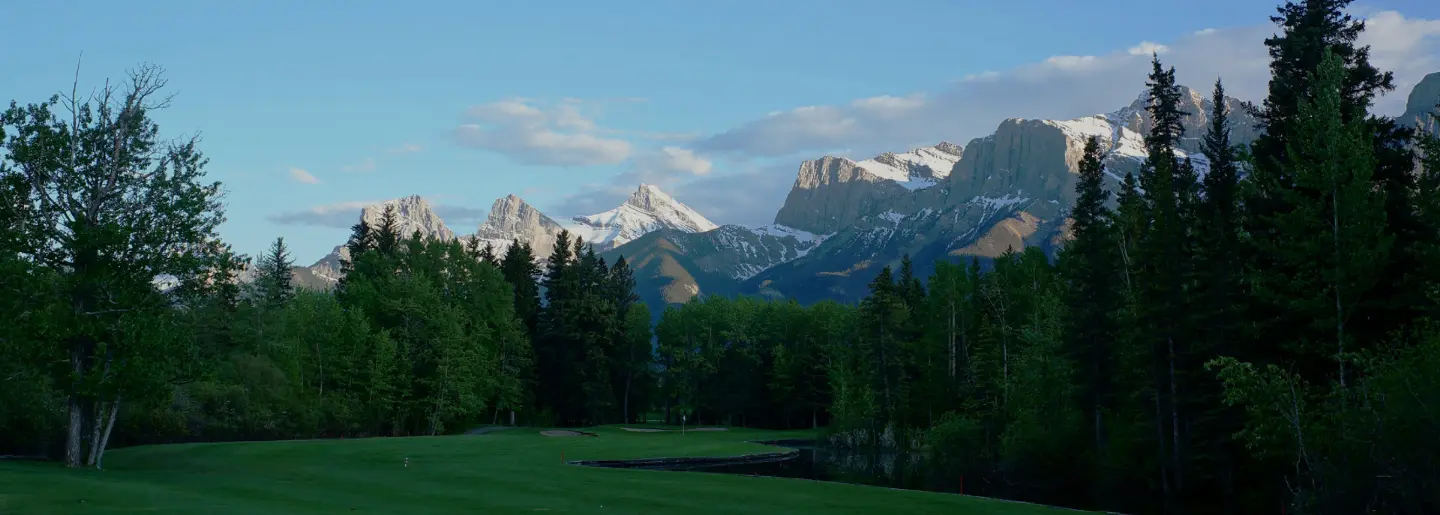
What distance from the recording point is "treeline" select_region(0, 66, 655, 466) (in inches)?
1390

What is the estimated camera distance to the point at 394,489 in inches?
1284

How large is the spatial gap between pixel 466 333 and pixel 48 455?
50.0 metres

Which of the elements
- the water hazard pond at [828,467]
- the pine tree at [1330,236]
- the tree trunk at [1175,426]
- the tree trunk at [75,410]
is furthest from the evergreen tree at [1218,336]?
the tree trunk at [75,410]

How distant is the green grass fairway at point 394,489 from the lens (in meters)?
25.5

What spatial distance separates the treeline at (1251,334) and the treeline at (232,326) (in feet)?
116

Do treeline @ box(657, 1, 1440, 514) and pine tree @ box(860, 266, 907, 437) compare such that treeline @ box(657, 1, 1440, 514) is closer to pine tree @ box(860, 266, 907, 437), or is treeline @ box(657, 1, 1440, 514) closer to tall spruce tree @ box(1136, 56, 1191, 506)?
tall spruce tree @ box(1136, 56, 1191, 506)

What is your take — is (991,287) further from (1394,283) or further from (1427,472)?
(1427,472)

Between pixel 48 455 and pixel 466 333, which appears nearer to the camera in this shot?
pixel 48 455

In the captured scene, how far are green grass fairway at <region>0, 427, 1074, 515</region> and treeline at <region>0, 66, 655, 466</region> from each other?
4260 millimetres

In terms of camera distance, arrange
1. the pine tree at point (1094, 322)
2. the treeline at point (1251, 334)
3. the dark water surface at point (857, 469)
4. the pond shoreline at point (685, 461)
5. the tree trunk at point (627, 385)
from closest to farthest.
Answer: the treeline at point (1251, 334)
the dark water surface at point (857, 469)
the pine tree at point (1094, 322)
the pond shoreline at point (685, 461)
the tree trunk at point (627, 385)

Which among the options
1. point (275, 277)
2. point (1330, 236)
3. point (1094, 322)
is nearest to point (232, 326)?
point (275, 277)

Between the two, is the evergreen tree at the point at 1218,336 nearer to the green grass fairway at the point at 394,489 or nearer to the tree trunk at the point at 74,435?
the green grass fairway at the point at 394,489

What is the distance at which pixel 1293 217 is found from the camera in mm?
33969

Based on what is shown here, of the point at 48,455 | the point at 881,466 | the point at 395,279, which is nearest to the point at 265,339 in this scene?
the point at 395,279
